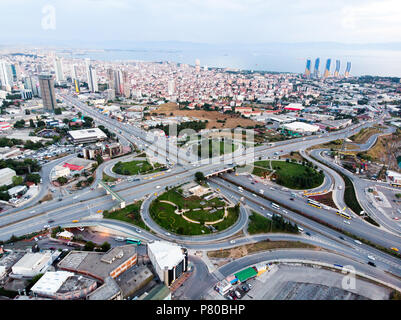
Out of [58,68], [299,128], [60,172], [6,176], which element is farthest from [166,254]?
[58,68]

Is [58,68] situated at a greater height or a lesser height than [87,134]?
greater

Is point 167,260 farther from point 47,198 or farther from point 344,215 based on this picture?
point 344,215

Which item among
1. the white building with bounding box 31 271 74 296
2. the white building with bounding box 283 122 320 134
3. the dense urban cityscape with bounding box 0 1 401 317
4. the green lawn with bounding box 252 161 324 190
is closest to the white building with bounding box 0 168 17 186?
the dense urban cityscape with bounding box 0 1 401 317

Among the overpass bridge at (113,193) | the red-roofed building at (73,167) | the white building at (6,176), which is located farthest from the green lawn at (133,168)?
the white building at (6,176)

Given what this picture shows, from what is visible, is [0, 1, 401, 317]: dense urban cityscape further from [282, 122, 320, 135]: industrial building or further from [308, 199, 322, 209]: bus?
[282, 122, 320, 135]: industrial building
